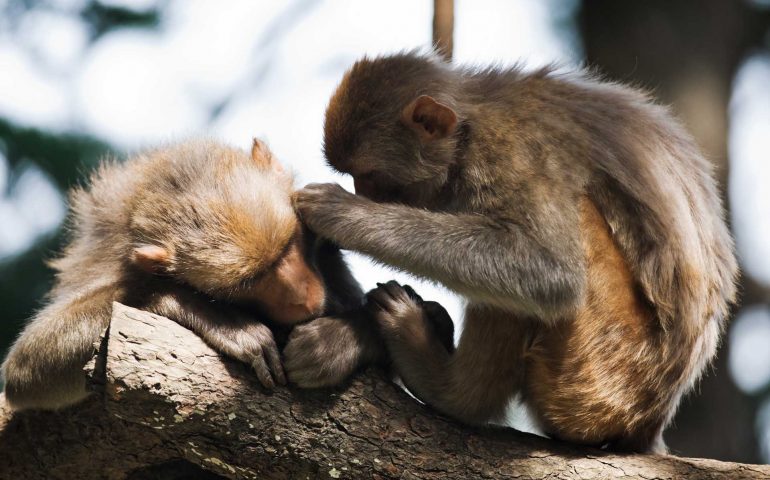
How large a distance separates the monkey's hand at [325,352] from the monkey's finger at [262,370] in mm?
116

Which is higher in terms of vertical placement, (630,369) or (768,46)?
(768,46)

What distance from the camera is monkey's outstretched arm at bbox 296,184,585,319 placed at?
13.3 ft

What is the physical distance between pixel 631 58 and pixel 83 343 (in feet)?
20.2

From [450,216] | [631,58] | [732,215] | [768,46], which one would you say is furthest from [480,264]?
[768,46]

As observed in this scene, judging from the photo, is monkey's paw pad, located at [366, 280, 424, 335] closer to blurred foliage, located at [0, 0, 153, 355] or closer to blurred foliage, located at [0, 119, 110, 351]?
blurred foliage, located at [0, 0, 153, 355]

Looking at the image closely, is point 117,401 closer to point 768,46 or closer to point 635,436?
point 635,436

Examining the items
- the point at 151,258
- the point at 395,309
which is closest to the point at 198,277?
the point at 151,258

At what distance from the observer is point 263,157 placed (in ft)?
15.4

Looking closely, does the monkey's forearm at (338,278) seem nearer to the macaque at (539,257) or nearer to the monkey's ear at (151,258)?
the macaque at (539,257)

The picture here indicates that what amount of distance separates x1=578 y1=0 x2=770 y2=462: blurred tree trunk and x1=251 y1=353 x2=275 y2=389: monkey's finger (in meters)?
5.11

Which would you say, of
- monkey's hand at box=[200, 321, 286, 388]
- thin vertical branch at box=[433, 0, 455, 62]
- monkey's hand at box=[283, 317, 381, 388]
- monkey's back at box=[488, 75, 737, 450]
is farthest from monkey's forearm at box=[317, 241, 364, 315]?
thin vertical branch at box=[433, 0, 455, 62]

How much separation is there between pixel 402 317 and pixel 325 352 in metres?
0.55

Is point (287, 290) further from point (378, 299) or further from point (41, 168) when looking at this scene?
point (41, 168)

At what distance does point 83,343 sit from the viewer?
13.4 ft
